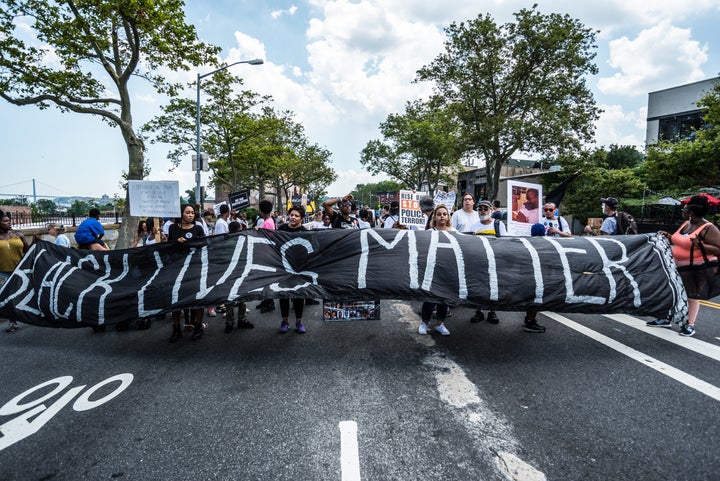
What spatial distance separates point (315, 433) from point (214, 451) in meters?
0.67

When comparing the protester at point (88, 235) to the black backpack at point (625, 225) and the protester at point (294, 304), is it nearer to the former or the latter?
the protester at point (294, 304)

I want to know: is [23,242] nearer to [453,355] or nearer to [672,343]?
[453,355]

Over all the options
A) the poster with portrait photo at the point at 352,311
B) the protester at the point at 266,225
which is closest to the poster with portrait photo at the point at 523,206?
the poster with portrait photo at the point at 352,311

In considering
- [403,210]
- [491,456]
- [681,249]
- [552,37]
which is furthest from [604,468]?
[552,37]

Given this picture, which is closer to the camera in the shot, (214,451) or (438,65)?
(214,451)

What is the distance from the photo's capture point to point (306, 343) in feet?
14.0

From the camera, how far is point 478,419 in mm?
2646

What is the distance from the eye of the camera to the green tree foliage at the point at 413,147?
3200 centimetres

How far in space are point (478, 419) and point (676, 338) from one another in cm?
352

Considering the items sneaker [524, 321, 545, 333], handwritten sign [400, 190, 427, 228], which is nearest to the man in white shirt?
sneaker [524, 321, 545, 333]

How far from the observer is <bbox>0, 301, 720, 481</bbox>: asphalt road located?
2.18 m

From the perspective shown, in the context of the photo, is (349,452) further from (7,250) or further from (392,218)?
(392,218)

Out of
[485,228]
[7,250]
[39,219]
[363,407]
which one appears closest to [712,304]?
[485,228]

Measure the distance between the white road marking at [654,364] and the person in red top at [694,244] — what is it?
3.13 ft
